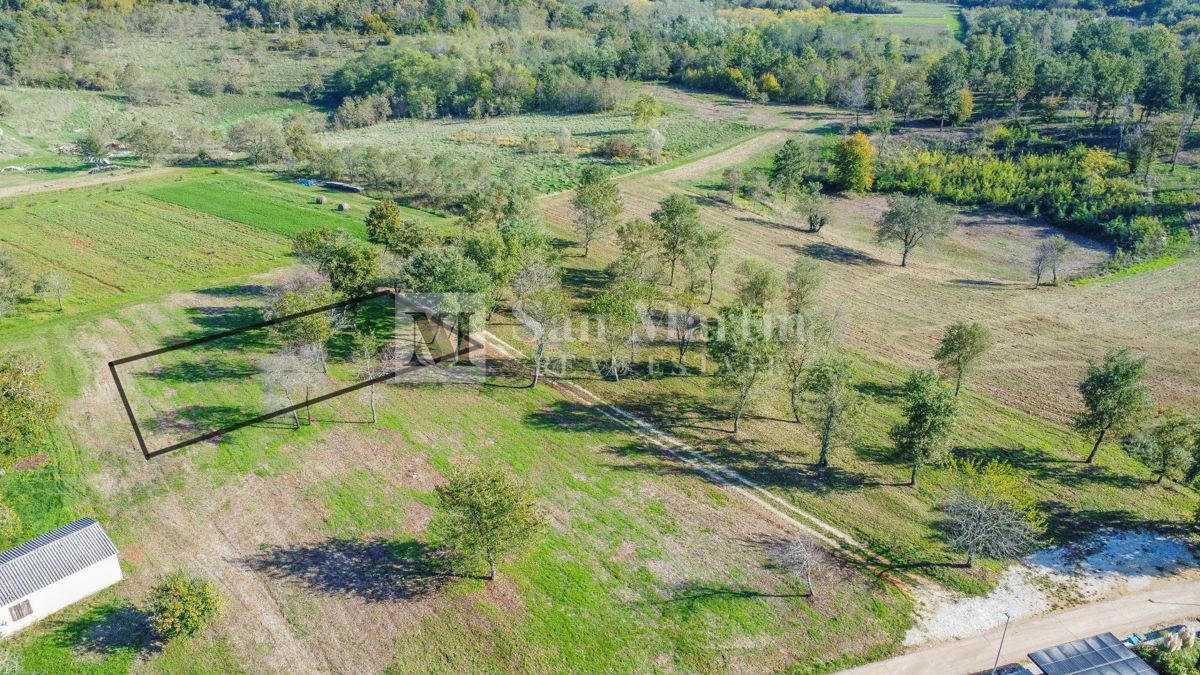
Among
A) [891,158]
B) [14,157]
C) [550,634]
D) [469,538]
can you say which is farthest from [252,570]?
[14,157]

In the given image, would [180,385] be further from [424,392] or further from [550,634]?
[550,634]

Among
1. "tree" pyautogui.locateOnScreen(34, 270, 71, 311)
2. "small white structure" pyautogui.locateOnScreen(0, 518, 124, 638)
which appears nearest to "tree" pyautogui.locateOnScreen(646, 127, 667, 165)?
"tree" pyautogui.locateOnScreen(34, 270, 71, 311)

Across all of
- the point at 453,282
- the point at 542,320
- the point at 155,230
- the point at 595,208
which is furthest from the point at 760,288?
the point at 155,230

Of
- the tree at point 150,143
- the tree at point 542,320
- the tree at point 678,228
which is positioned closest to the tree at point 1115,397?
the tree at point 678,228

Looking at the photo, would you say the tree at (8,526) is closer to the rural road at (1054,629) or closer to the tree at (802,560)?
the tree at (802,560)

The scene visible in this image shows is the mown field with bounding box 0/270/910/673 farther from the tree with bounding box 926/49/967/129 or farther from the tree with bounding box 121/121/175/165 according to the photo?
the tree with bounding box 926/49/967/129

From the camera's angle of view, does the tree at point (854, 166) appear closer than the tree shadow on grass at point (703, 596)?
No
